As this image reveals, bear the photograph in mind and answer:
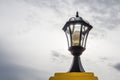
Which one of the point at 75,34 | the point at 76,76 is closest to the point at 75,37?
the point at 75,34

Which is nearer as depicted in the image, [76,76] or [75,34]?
[76,76]

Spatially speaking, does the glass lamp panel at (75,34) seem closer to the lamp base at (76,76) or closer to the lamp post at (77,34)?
the lamp post at (77,34)

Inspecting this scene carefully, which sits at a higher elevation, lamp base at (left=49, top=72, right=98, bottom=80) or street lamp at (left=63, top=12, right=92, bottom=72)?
street lamp at (left=63, top=12, right=92, bottom=72)

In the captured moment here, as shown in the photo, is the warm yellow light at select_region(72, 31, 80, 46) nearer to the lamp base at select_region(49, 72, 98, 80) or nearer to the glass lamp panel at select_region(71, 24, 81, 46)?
the glass lamp panel at select_region(71, 24, 81, 46)

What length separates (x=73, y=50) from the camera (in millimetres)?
8828

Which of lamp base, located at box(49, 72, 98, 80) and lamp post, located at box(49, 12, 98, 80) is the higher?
lamp post, located at box(49, 12, 98, 80)

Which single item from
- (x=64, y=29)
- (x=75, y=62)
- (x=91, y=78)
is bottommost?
(x=91, y=78)

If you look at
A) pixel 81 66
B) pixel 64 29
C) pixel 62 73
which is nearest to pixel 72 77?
pixel 62 73

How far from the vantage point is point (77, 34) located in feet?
28.5

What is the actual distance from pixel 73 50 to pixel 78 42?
259 mm

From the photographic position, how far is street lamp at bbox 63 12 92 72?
8.70 m

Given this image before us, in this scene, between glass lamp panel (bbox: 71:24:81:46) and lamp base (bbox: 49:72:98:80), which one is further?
glass lamp panel (bbox: 71:24:81:46)

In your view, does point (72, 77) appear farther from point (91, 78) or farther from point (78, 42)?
point (78, 42)

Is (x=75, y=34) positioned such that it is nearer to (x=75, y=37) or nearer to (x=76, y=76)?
(x=75, y=37)
